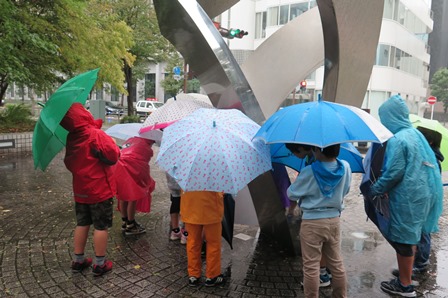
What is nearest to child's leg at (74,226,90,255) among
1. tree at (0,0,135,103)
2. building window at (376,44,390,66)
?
tree at (0,0,135,103)

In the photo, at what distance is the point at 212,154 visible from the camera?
Answer: 10.6ft

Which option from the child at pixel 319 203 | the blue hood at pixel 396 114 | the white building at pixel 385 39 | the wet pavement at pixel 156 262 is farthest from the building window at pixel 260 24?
the child at pixel 319 203

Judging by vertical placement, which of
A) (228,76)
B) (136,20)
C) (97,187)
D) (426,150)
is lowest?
(97,187)

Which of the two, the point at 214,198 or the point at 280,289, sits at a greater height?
the point at 214,198

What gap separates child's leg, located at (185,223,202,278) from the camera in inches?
150

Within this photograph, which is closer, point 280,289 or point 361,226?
point 280,289

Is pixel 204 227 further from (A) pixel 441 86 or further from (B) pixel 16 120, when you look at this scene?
(A) pixel 441 86

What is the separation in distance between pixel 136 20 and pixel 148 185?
66.8 feet

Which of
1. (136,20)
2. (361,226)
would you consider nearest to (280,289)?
(361,226)

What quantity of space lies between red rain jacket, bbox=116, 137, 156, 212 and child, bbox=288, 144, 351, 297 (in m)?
2.36

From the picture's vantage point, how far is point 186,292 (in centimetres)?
381

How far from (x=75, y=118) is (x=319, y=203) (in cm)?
→ 239

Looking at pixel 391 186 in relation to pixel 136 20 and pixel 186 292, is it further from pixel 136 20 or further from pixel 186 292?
pixel 136 20

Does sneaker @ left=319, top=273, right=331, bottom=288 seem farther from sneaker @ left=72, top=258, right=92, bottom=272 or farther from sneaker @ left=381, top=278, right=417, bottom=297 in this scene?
sneaker @ left=72, top=258, right=92, bottom=272
